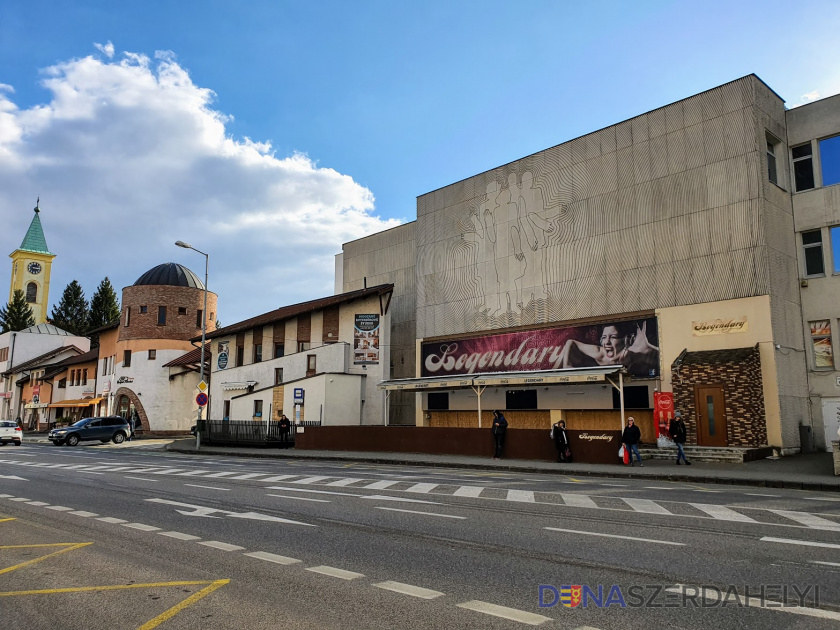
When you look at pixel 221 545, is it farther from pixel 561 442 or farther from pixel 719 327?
pixel 719 327

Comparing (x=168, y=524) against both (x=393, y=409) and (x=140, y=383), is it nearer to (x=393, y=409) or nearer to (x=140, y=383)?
(x=393, y=409)

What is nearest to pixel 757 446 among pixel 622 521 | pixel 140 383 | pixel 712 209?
pixel 712 209

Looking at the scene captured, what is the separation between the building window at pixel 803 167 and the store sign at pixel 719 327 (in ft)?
24.2

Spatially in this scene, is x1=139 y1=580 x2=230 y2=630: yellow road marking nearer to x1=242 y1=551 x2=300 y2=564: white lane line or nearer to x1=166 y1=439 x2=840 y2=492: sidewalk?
x1=242 y1=551 x2=300 y2=564: white lane line

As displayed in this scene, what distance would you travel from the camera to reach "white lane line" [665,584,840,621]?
5199 mm

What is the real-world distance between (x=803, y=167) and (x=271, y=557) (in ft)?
96.1

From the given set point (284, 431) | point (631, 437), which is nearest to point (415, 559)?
point (631, 437)

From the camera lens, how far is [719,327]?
2619cm

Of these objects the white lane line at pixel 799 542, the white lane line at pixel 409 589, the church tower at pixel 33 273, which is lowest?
the white lane line at pixel 799 542

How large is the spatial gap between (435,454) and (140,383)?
116 ft

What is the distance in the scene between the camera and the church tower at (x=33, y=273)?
4023 inches

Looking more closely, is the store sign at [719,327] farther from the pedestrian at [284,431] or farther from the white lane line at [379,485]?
the pedestrian at [284,431]

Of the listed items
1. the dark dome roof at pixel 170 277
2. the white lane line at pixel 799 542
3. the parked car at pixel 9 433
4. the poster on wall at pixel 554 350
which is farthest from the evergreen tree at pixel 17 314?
the white lane line at pixel 799 542

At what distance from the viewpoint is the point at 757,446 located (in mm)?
24047
